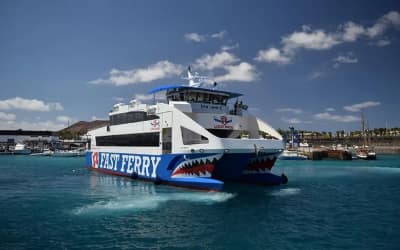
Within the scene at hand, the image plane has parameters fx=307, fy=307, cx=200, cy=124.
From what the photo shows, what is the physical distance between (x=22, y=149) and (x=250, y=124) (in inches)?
4692

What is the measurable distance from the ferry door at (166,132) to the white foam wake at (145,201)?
3788mm

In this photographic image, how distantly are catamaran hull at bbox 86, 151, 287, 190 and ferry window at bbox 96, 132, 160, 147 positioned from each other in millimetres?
953

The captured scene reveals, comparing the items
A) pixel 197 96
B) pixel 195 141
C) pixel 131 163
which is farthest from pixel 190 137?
pixel 131 163

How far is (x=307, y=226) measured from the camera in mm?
12578

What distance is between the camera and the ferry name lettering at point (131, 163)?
2344cm

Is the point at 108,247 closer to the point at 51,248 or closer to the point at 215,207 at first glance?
the point at 51,248

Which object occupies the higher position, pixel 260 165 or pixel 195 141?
pixel 195 141

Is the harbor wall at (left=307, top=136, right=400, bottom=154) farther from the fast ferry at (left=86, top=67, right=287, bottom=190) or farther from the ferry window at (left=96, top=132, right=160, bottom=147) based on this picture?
the ferry window at (left=96, top=132, right=160, bottom=147)

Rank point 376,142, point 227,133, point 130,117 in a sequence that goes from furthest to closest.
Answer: point 376,142
point 130,117
point 227,133

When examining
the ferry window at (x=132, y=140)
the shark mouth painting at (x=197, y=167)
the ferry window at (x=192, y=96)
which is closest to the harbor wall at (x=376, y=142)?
the ferry window at (x=132, y=140)

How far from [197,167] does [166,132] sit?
13.3 ft

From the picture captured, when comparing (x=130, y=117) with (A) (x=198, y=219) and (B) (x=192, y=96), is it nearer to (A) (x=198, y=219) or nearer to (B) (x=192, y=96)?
(B) (x=192, y=96)

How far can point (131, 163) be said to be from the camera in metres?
26.6

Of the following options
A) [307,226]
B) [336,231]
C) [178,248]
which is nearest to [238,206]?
[307,226]
